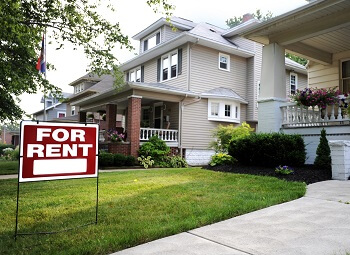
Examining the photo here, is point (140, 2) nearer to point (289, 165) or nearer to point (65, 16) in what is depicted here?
point (65, 16)

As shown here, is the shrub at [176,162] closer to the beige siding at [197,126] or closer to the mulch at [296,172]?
the beige siding at [197,126]

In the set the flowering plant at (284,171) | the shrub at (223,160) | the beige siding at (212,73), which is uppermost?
the beige siding at (212,73)

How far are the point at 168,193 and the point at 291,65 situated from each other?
17586 mm

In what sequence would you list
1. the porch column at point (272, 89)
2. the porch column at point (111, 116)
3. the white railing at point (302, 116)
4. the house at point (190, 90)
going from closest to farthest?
the white railing at point (302, 116) → the porch column at point (272, 89) → the house at point (190, 90) → the porch column at point (111, 116)

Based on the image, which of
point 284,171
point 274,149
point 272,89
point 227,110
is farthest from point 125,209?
point 227,110

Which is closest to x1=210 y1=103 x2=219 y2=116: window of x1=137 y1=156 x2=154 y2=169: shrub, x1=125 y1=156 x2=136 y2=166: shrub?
x1=137 y1=156 x2=154 y2=169: shrub

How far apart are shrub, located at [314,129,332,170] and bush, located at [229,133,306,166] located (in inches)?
16.2

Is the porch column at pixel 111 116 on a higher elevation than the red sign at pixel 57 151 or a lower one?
higher

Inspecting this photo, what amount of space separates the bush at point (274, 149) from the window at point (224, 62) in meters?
10.4

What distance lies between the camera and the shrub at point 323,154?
24.1ft

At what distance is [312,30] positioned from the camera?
28.1ft

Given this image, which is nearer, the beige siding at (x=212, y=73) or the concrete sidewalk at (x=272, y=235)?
the concrete sidewalk at (x=272, y=235)

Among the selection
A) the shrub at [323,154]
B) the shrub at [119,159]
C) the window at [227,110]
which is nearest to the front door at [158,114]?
the window at [227,110]

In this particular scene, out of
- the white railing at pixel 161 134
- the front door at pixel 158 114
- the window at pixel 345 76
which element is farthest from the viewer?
the front door at pixel 158 114
